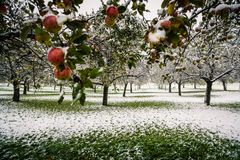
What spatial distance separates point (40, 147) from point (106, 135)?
10.4 ft

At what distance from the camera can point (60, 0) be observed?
225 cm

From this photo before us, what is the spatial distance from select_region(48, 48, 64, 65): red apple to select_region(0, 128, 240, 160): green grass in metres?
6.91

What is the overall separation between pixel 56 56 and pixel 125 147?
317 inches

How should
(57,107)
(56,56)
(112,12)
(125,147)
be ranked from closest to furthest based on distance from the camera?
1. (56,56)
2. (112,12)
3. (125,147)
4. (57,107)

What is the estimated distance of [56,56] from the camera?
1.36 meters

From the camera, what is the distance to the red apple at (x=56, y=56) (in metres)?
1.35

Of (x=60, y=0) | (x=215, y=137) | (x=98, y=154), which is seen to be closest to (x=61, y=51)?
(x=60, y=0)

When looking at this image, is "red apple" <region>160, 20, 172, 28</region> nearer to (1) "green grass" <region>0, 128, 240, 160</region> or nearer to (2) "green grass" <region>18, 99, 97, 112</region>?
(1) "green grass" <region>0, 128, 240, 160</region>

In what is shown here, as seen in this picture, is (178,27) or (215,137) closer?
(178,27)

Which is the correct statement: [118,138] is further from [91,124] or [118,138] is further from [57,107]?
[57,107]

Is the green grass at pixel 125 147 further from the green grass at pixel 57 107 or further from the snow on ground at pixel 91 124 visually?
the green grass at pixel 57 107

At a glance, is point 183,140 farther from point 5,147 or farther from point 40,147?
point 5,147

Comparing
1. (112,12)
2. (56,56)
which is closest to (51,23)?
(56,56)

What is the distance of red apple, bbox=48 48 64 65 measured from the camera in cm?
135
